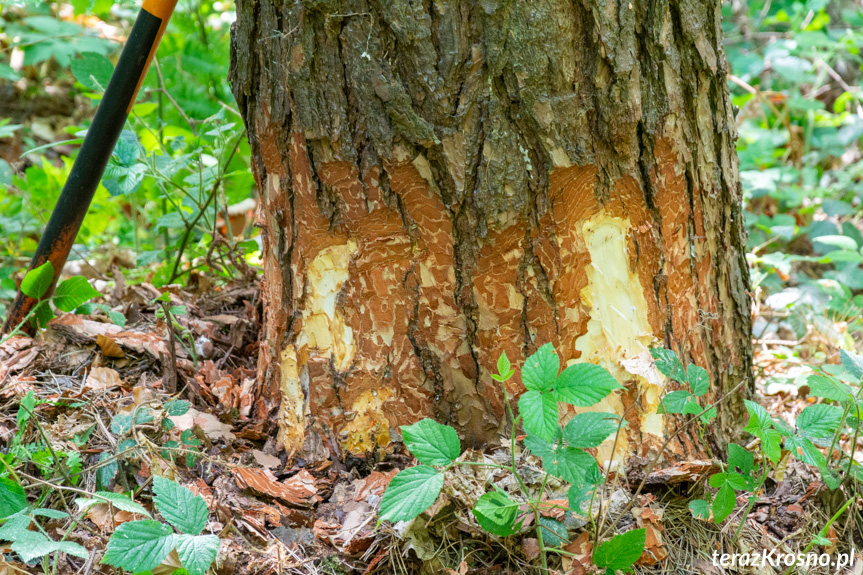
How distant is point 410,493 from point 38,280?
1.33 meters

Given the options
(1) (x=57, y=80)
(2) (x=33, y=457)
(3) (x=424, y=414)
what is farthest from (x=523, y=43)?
(1) (x=57, y=80)

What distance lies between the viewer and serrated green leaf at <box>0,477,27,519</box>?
4.28ft

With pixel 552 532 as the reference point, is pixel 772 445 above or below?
above

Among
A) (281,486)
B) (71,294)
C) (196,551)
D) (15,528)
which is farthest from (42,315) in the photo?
(196,551)

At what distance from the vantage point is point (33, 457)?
1.52 meters

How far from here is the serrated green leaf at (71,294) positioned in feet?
6.19

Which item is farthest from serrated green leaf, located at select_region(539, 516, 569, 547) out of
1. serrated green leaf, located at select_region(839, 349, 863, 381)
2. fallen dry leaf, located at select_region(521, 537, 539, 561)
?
serrated green leaf, located at select_region(839, 349, 863, 381)

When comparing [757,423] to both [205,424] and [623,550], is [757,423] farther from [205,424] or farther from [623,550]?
[205,424]

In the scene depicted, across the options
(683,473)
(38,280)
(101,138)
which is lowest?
(683,473)

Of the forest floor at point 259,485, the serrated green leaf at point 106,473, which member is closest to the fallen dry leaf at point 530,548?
the forest floor at point 259,485

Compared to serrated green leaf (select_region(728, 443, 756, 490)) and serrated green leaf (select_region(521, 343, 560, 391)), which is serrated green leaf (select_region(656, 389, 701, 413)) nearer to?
serrated green leaf (select_region(728, 443, 756, 490))

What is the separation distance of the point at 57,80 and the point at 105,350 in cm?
455

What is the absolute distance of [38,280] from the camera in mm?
1837

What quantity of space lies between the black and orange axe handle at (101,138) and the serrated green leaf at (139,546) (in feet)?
3.34
